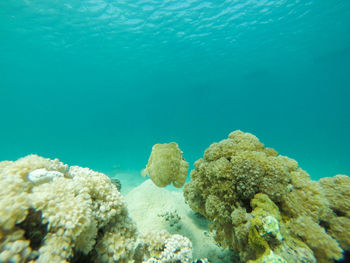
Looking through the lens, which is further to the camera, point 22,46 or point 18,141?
point 18,141

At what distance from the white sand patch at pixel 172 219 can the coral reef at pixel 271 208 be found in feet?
3.80

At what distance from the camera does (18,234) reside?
56.7 inches

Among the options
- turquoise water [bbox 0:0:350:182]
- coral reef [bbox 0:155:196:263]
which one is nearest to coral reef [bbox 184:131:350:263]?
coral reef [bbox 0:155:196:263]

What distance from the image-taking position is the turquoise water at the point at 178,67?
952 inches

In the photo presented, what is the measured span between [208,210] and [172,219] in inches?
102

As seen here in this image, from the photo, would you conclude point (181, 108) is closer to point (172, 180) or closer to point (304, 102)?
point (304, 102)

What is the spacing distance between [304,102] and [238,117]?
40076 millimetres

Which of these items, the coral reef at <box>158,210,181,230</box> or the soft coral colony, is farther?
the coral reef at <box>158,210,181,230</box>

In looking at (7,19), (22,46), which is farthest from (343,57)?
(22,46)

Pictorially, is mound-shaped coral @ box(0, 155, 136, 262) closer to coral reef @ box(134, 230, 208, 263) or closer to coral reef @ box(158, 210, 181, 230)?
coral reef @ box(134, 230, 208, 263)

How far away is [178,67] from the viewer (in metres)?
48.0

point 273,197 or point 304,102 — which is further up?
point 304,102

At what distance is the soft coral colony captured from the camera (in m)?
1.59

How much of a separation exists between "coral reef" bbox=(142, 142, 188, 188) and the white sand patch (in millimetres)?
1472
